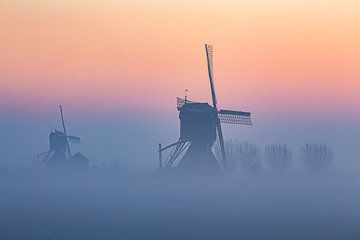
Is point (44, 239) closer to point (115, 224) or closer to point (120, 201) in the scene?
point (115, 224)

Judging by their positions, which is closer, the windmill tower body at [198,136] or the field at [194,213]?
the field at [194,213]

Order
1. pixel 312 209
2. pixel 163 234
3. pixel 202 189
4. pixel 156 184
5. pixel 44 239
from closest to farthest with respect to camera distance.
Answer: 1. pixel 44 239
2. pixel 163 234
3. pixel 312 209
4. pixel 202 189
5. pixel 156 184

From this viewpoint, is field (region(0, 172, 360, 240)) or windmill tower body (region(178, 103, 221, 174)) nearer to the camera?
field (region(0, 172, 360, 240))

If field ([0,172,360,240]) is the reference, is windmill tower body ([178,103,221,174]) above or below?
above

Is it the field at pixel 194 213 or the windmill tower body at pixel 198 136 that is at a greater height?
the windmill tower body at pixel 198 136

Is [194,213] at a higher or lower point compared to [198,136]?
lower

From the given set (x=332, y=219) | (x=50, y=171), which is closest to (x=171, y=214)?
(x=332, y=219)

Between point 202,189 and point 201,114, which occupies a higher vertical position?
point 201,114

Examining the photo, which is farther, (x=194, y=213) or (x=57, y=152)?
(x=57, y=152)

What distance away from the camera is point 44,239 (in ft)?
130

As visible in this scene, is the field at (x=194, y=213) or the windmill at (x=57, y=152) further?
the windmill at (x=57, y=152)

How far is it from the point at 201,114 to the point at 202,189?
31.8 ft

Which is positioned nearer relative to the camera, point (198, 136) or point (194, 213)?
point (194, 213)

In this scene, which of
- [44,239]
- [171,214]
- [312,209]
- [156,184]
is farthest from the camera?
[156,184]
